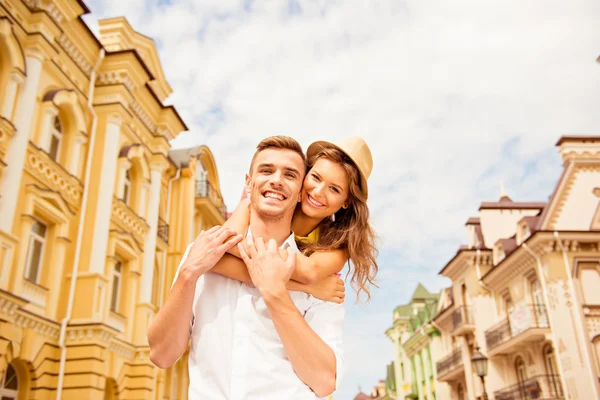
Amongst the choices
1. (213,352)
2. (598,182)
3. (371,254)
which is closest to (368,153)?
→ (371,254)

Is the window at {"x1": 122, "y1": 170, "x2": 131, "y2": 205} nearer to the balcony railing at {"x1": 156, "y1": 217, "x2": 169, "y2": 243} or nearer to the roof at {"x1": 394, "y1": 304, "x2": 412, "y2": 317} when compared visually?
the balcony railing at {"x1": 156, "y1": 217, "x2": 169, "y2": 243}

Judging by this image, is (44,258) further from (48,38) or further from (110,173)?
(48,38)

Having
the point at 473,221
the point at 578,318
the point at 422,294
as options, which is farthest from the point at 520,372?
the point at 422,294

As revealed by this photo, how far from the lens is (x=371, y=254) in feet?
8.76

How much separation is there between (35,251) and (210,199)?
10113 millimetres

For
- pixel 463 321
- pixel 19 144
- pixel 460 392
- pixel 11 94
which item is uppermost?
pixel 11 94

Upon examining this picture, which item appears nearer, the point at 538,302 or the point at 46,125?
the point at 46,125

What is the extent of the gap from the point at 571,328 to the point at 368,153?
2012 cm

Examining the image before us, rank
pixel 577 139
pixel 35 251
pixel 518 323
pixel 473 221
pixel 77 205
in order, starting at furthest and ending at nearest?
pixel 473 221, pixel 577 139, pixel 518 323, pixel 77 205, pixel 35 251

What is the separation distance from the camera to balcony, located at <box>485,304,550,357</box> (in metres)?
20.8

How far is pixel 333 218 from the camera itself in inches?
108

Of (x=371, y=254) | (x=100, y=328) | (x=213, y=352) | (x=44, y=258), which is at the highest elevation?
(x=44, y=258)

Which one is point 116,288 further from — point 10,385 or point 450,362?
point 450,362

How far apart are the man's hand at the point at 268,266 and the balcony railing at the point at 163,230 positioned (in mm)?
17049
